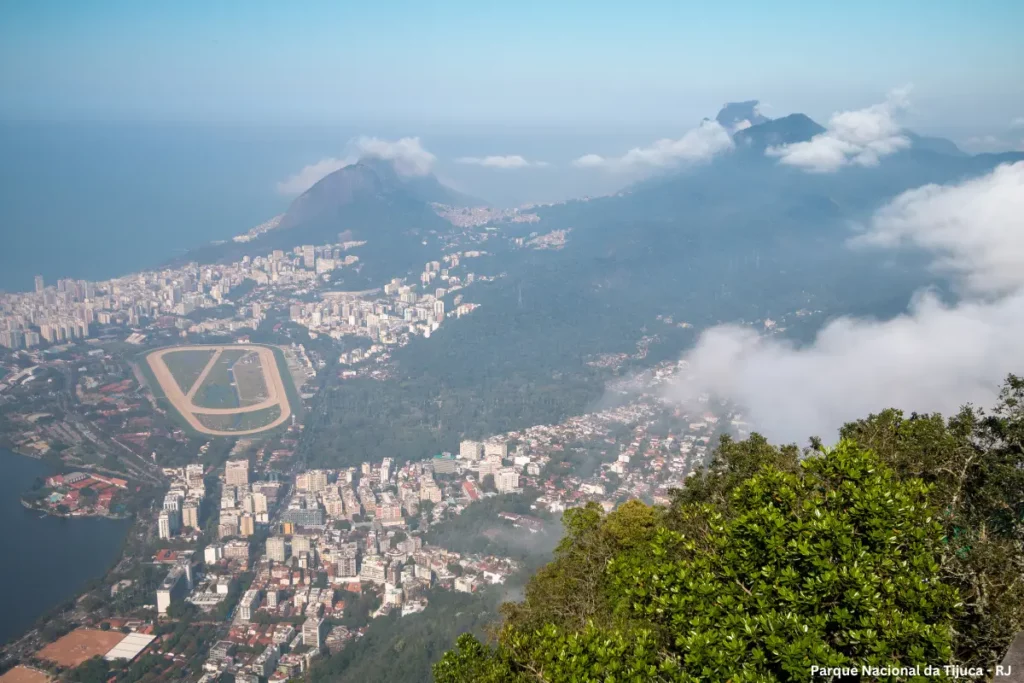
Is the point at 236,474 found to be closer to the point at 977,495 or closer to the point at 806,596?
the point at 977,495

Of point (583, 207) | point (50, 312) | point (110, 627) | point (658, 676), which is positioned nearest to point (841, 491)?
point (658, 676)

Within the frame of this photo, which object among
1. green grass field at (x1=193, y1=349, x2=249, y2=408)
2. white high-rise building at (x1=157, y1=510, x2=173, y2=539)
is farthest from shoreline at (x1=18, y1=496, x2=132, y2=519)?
green grass field at (x1=193, y1=349, x2=249, y2=408)

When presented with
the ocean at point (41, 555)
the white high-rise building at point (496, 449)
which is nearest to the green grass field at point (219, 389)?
the ocean at point (41, 555)

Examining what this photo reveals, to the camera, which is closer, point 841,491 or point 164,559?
point 841,491

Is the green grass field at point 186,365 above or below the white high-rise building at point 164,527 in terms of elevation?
above

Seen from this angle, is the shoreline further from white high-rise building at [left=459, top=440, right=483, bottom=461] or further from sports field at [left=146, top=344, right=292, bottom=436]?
white high-rise building at [left=459, top=440, right=483, bottom=461]

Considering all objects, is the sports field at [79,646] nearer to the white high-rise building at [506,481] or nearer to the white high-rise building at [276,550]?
the white high-rise building at [276,550]

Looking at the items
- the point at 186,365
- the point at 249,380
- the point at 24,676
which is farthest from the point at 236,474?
the point at 186,365

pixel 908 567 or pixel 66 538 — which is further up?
pixel 908 567

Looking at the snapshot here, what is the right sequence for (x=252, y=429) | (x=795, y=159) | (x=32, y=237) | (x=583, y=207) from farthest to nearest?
1. (x=795, y=159)
2. (x=583, y=207)
3. (x=32, y=237)
4. (x=252, y=429)

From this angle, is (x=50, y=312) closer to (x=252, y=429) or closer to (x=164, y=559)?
(x=252, y=429)
